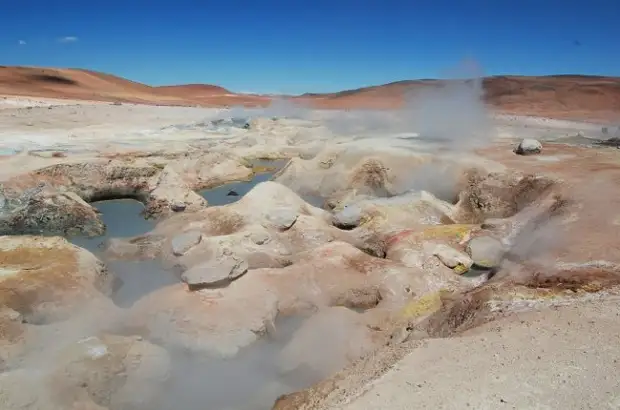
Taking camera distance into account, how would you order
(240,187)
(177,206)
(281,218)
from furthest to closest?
(240,187) → (177,206) → (281,218)

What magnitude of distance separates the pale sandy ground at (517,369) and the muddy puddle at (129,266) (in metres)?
4.56

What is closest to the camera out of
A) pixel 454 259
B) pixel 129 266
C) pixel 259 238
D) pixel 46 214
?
pixel 454 259

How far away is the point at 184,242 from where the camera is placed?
27.9 ft

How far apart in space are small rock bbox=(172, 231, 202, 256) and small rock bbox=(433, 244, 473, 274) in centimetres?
391

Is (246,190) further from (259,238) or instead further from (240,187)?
(259,238)

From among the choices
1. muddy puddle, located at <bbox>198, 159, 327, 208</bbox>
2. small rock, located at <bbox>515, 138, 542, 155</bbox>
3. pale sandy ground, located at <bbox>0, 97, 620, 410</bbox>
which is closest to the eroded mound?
pale sandy ground, located at <bbox>0, 97, 620, 410</bbox>

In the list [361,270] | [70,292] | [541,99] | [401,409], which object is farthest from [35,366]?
[541,99]

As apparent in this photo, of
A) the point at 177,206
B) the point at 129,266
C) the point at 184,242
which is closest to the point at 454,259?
the point at 184,242

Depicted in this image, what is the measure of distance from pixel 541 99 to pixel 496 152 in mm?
32215

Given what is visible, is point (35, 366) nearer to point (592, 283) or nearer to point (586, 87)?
point (592, 283)

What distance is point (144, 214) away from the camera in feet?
38.0

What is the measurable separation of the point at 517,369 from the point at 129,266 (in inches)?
253

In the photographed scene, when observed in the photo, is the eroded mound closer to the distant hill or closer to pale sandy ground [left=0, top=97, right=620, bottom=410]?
pale sandy ground [left=0, top=97, right=620, bottom=410]

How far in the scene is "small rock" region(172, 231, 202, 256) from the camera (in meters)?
8.39
